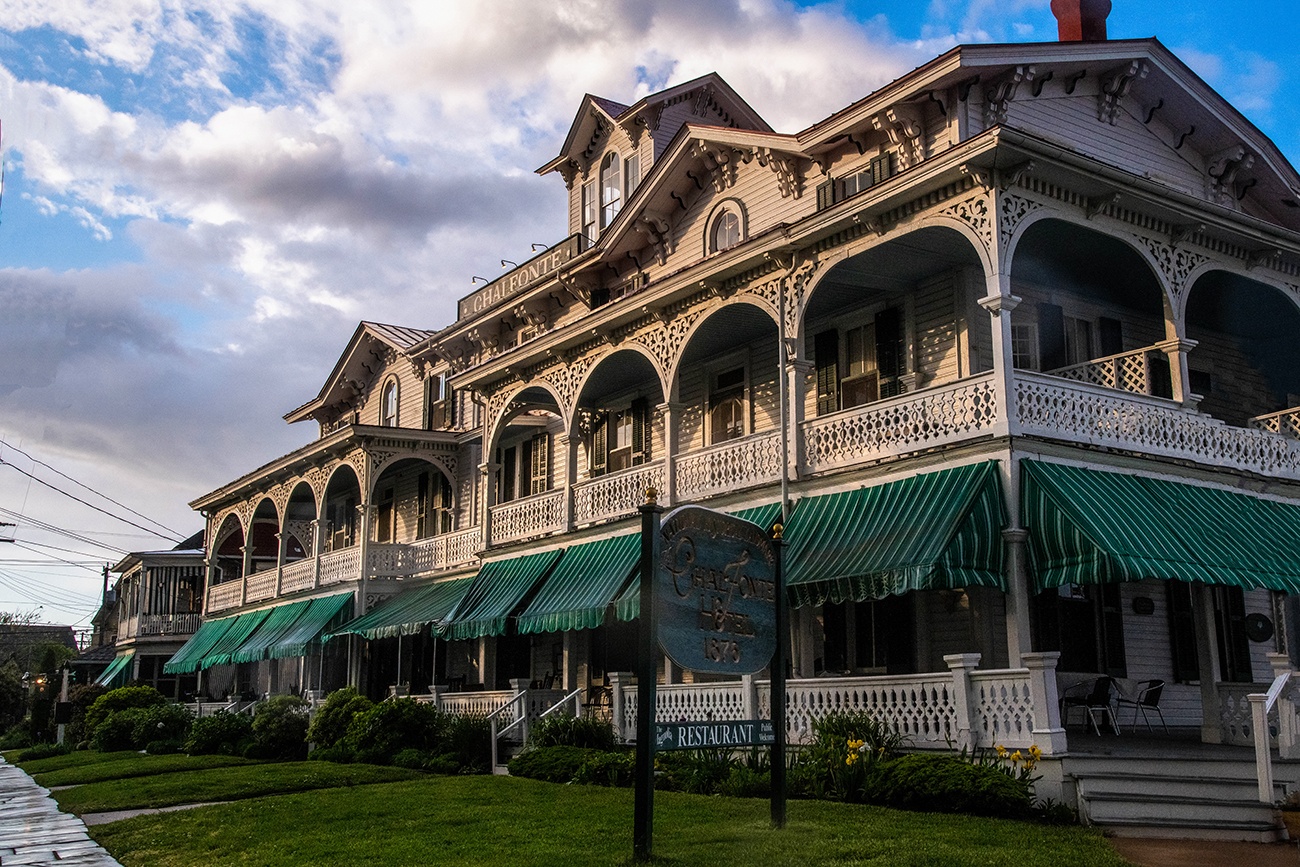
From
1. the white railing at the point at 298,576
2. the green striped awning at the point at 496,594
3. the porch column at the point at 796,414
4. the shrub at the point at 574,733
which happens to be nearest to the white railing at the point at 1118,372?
the porch column at the point at 796,414

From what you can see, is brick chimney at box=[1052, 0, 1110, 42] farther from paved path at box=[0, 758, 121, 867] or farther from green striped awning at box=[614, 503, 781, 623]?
paved path at box=[0, 758, 121, 867]

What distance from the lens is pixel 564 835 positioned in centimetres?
1185

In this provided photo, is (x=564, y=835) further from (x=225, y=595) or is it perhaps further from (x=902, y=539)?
(x=225, y=595)

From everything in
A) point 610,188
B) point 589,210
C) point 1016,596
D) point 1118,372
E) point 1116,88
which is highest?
point 610,188

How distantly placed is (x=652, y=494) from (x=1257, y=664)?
16.0 meters

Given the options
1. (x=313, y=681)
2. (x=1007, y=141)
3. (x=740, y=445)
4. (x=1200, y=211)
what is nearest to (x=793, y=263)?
(x=740, y=445)

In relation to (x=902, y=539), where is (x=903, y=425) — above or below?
above

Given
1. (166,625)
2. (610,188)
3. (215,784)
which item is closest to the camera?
(215,784)

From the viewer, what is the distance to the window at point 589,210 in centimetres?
3172

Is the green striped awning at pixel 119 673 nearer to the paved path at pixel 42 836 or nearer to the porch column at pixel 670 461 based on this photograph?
the paved path at pixel 42 836

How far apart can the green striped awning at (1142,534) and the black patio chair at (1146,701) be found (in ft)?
8.90

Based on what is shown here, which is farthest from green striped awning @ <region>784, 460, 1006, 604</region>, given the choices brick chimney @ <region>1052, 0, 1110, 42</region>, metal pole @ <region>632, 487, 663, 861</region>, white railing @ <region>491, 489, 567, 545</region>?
brick chimney @ <region>1052, 0, 1110, 42</region>

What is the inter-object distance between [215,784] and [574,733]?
5642 mm

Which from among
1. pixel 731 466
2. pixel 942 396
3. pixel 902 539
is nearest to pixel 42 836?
pixel 902 539
